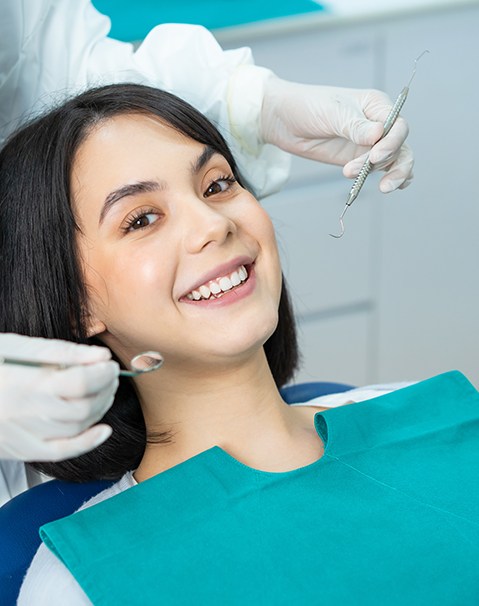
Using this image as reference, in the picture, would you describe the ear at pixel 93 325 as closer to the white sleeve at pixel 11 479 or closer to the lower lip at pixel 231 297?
the lower lip at pixel 231 297

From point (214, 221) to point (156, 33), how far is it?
580 millimetres

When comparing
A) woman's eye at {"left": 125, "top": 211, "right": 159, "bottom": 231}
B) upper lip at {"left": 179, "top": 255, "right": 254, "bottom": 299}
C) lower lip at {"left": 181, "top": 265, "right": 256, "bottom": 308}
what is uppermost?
woman's eye at {"left": 125, "top": 211, "right": 159, "bottom": 231}

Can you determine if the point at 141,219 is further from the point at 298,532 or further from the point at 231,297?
the point at 298,532

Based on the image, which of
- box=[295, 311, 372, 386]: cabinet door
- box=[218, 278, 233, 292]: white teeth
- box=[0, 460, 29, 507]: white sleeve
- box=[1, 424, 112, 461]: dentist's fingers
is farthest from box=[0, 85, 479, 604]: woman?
box=[295, 311, 372, 386]: cabinet door

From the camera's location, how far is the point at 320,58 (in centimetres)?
251

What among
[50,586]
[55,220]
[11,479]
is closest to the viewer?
[50,586]

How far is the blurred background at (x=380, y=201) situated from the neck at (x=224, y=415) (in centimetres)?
117

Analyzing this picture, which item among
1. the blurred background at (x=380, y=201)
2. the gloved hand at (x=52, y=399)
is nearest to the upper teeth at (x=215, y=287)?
the gloved hand at (x=52, y=399)

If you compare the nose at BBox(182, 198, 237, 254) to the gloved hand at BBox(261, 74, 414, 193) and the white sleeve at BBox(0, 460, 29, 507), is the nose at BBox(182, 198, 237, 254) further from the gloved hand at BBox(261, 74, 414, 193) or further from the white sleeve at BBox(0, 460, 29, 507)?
the white sleeve at BBox(0, 460, 29, 507)

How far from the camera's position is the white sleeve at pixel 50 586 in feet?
4.05

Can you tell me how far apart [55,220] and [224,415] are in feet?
1.11

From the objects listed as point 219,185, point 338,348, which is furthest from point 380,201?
point 219,185

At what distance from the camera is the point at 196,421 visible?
1.40 metres

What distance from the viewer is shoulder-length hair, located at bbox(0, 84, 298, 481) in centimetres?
138
